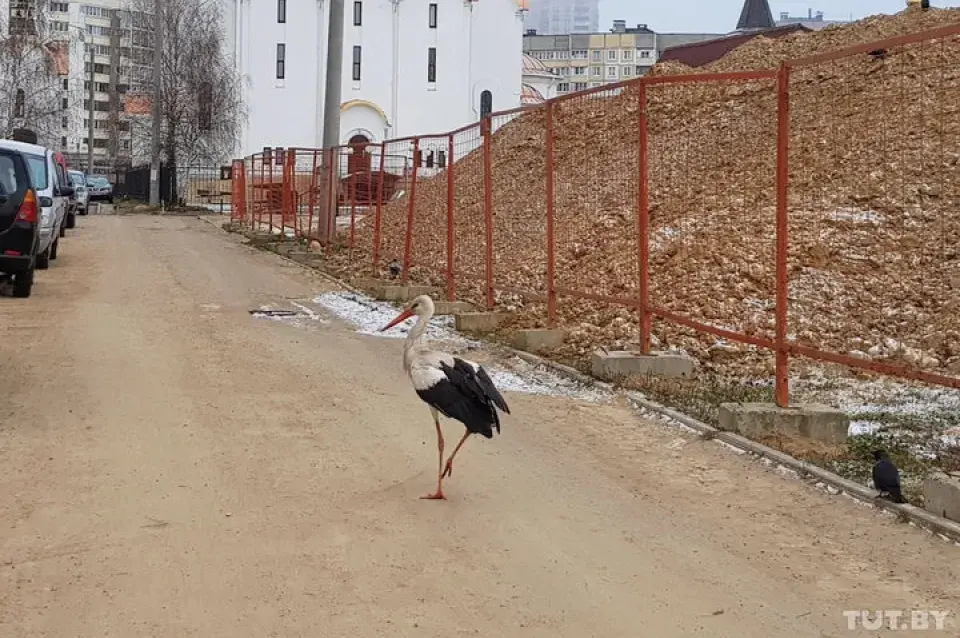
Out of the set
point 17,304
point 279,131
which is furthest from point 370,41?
point 17,304

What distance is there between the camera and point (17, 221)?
14445mm

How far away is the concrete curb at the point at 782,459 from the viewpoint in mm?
5926

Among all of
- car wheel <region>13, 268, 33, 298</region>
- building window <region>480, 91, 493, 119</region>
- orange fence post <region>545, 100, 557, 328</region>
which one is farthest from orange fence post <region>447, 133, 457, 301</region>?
building window <region>480, 91, 493, 119</region>

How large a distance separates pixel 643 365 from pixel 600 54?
161 m

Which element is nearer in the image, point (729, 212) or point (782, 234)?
point (782, 234)

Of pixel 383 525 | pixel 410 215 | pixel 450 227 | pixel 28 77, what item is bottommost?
pixel 383 525

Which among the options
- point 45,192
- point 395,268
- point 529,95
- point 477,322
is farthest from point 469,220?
point 529,95

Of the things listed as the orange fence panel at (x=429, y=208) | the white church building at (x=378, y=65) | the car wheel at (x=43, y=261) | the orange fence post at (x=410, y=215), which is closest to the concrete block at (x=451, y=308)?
the orange fence panel at (x=429, y=208)

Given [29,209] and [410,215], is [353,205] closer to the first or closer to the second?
[410,215]

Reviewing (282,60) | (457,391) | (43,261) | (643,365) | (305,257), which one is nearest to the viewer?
Answer: (457,391)

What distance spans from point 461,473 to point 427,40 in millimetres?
62365

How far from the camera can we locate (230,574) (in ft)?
16.8

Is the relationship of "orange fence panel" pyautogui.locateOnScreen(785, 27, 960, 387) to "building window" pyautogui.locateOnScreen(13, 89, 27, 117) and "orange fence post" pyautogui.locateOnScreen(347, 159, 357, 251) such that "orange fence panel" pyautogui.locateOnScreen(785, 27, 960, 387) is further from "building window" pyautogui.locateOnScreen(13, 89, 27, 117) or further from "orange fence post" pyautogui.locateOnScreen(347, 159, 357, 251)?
"building window" pyautogui.locateOnScreen(13, 89, 27, 117)

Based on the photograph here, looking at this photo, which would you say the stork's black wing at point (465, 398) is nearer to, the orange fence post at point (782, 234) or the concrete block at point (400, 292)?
the orange fence post at point (782, 234)
